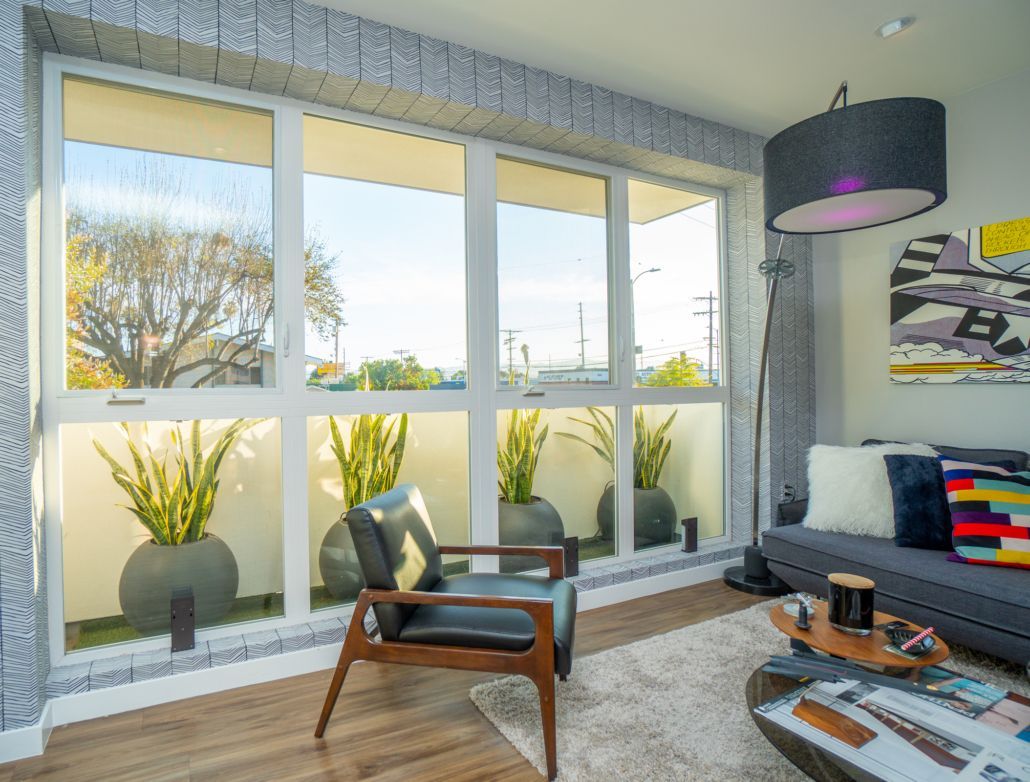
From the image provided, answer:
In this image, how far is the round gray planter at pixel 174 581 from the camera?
8.09 ft

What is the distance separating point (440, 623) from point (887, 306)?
3539mm

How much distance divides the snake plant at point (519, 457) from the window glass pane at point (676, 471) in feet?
2.48

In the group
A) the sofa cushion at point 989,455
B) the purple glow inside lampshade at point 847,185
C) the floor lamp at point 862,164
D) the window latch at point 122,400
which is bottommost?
the sofa cushion at point 989,455

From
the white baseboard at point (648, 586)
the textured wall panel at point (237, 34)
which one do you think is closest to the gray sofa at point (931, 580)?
the white baseboard at point (648, 586)

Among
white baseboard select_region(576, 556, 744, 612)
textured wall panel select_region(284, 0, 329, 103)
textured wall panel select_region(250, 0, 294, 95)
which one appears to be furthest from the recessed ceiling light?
white baseboard select_region(576, 556, 744, 612)

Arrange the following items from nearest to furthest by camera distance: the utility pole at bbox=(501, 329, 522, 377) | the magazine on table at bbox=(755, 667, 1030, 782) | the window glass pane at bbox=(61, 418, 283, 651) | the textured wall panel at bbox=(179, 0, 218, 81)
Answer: the magazine on table at bbox=(755, 667, 1030, 782)
the textured wall panel at bbox=(179, 0, 218, 81)
the window glass pane at bbox=(61, 418, 283, 651)
the utility pole at bbox=(501, 329, 522, 377)

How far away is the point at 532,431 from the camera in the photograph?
3438mm

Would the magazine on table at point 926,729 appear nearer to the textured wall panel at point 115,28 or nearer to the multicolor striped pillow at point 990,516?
the multicolor striped pillow at point 990,516

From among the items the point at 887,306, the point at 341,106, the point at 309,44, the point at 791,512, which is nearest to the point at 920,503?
the point at 791,512

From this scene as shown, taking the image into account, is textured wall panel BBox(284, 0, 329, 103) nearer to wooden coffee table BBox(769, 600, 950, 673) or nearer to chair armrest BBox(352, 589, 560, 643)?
chair armrest BBox(352, 589, 560, 643)

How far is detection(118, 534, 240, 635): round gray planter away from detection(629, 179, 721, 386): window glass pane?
8.37 feet

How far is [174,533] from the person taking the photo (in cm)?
253

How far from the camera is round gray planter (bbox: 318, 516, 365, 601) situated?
2865mm

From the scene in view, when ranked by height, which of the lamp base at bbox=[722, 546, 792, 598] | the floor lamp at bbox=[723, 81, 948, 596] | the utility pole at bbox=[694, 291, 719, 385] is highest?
the floor lamp at bbox=[723, 81, 948, 596]
